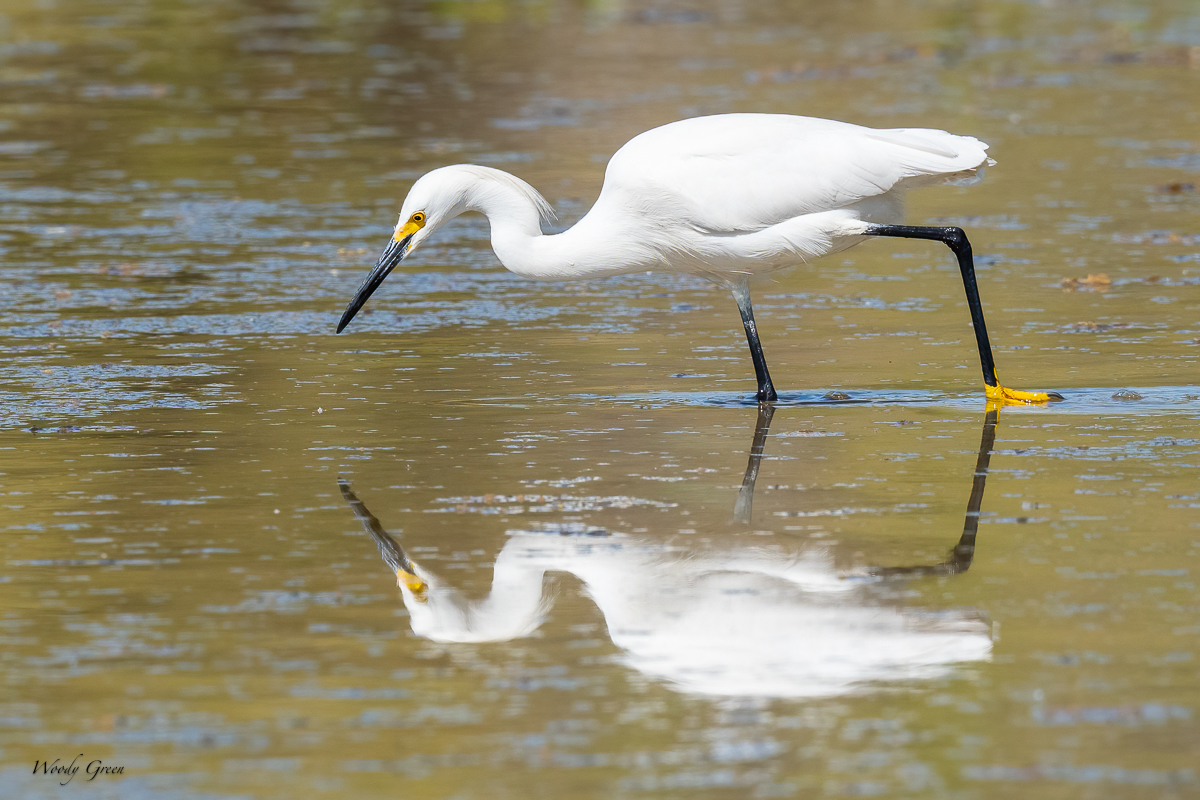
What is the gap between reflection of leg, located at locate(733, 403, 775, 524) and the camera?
252 inches

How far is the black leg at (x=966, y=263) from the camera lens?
805 cm

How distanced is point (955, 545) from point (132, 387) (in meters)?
4.28

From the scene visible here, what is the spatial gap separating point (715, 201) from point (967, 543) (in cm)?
264

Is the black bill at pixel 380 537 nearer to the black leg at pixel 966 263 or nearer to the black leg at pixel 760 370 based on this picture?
the black leg at pixel 760 370

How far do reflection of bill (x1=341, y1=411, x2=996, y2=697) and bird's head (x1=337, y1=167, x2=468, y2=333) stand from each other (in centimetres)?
237

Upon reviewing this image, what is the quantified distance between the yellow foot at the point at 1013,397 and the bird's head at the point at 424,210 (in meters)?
2.50

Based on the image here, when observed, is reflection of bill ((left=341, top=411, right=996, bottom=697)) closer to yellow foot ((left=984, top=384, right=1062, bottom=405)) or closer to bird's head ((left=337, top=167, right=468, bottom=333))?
yellow foot ((left=984, top=384, right=1062, bottom=405))

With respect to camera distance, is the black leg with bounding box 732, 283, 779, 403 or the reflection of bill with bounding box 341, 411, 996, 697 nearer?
the reflection of bill with bounding box 341, 411, 996, 697

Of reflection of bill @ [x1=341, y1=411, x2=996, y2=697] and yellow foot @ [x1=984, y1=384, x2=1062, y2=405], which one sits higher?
reflection of bill @ [x1=341, y1=411, x2=996, y2=697]

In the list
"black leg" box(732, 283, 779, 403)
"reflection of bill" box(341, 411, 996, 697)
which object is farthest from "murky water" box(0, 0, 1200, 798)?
"black leg" box(732, 283, 779, 403)

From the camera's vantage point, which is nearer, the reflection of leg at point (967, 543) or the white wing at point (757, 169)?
the reflection of leg at point (967, 543)

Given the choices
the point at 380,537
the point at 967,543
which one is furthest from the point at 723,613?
the point at 380,537

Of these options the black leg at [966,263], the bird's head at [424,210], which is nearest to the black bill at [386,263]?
the bird's head at [424,210]

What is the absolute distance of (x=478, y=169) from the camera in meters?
8.26
